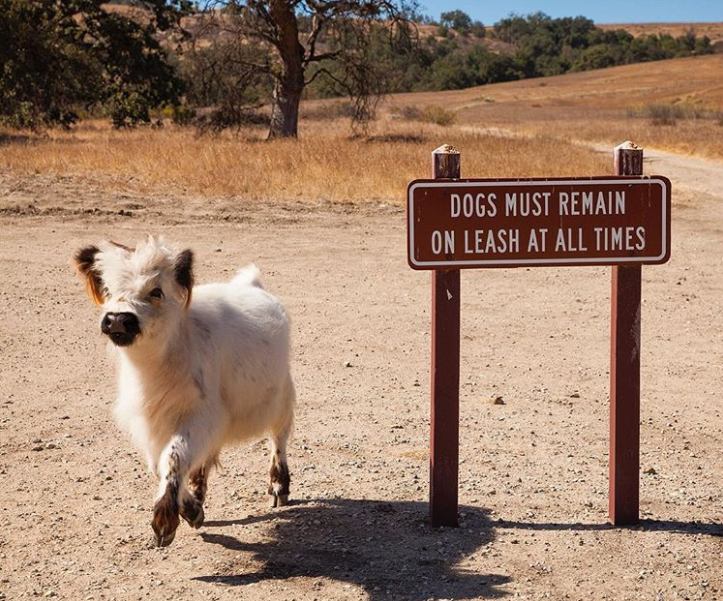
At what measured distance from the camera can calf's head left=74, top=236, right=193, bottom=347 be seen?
15.7 feet

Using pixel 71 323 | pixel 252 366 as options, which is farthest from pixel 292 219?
pixel 252 366

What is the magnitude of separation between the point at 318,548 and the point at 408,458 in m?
1.52

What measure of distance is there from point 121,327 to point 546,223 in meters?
2.04

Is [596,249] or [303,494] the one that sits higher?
[596,249]

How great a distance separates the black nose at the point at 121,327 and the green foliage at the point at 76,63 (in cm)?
3455

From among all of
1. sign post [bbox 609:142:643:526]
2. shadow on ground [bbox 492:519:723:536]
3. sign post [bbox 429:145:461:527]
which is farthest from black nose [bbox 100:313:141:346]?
sign post [bbox 609:142:643:526]

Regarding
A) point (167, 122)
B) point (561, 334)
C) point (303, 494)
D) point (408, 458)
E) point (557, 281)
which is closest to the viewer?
point (303, 494)

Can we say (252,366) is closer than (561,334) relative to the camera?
Yes

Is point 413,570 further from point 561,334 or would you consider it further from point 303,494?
point 561,334

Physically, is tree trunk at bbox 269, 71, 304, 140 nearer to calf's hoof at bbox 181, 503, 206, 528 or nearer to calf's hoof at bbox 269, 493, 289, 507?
calf's hoof at bbox 269, 493, 289, 507

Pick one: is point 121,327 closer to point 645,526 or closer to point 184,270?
point 184,270

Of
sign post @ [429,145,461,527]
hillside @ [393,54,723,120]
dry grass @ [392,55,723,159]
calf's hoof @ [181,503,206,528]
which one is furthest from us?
hillside @ [393,54,723,120]

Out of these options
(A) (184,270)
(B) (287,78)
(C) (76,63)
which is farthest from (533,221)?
(C) (76,63)

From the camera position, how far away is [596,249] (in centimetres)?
516
